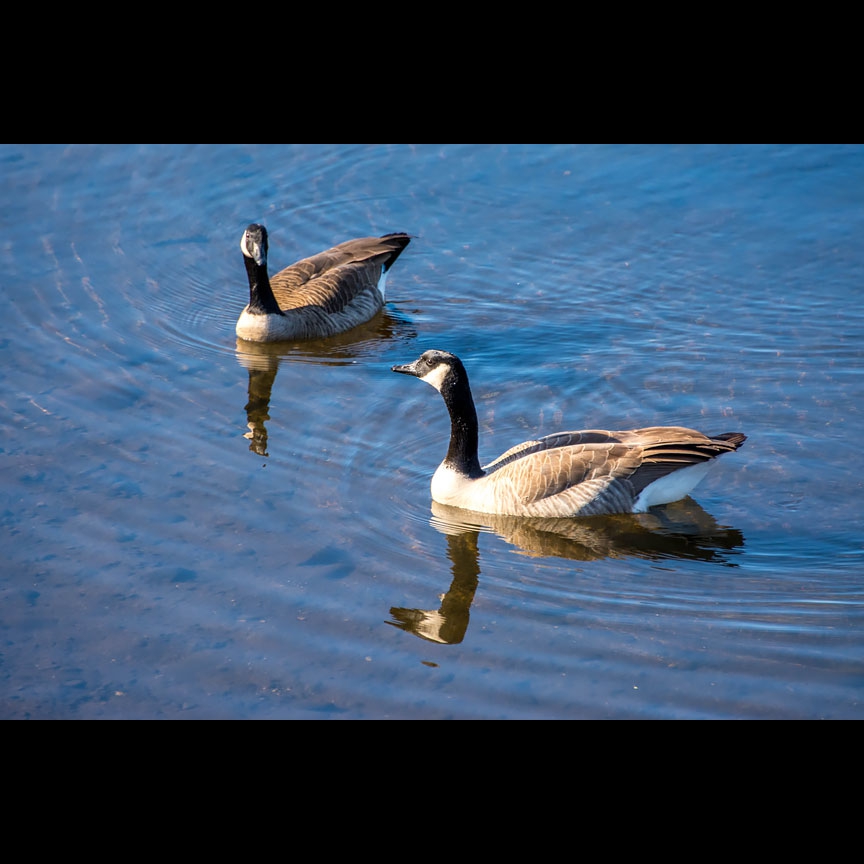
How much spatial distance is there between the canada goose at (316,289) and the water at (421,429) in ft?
1.06

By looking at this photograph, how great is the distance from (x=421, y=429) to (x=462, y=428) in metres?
1.40

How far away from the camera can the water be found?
782 centimetres

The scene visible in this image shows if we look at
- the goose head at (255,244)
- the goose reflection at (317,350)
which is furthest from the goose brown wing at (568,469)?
the goose head at (255,244)

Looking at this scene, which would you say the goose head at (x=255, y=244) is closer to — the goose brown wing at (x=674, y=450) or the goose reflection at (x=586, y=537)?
the goose reflection at (x=586, y=537)

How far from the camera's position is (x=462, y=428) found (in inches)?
396

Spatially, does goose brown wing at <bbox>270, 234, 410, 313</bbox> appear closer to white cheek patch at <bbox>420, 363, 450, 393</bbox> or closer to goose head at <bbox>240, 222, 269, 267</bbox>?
goose head at <bbox>240, 222, 269, 267</bbox>

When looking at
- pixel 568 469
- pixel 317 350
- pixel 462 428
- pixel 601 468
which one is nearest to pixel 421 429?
pixel 462 428

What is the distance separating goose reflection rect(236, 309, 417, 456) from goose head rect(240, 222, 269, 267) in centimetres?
98

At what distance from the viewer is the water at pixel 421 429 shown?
25.7ft

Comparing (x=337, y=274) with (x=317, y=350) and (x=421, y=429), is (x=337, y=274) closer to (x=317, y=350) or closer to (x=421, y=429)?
(x=317, y=350)

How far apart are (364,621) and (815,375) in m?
6.19

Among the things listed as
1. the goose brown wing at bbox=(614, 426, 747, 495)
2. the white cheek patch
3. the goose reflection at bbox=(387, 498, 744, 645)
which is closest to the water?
the goose reflection at bbox=(387, 498, 744, 645)

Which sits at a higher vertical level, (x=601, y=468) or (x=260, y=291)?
(x=260, y=291)

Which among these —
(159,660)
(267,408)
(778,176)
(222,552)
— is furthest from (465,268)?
(159,660)
